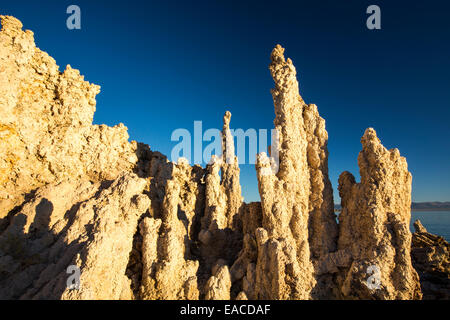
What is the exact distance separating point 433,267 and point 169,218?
1893 centimetres

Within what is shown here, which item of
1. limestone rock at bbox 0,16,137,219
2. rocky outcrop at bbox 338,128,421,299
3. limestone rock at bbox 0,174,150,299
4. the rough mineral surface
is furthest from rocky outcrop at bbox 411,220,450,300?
limestone rock at bbox 0,16,137,219

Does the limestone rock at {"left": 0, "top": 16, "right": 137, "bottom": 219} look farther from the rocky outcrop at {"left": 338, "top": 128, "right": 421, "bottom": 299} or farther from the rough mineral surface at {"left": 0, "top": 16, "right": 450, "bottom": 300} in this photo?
the rocky outcrop at {"left": 338, "top": 128, "right": 421, "bottom": 299}

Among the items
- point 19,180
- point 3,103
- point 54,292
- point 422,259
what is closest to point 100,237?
point 54,292

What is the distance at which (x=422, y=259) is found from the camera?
17.1 m

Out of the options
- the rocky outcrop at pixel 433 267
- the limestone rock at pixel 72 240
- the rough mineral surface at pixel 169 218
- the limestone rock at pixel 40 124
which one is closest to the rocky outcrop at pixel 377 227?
the rough mineral surface at pixel 169 218

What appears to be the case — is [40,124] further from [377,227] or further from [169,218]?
[377,227]

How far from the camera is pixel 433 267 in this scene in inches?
642

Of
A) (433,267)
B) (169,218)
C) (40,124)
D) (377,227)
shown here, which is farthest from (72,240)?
(433,267)

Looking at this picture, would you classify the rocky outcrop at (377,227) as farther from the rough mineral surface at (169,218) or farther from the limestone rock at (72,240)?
the limestone rock at (72,240)

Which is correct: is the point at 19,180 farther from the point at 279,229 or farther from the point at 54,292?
the point at 279,229

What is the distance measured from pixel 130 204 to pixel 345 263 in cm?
1131

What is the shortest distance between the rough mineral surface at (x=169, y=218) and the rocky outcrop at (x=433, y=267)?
8 centimetres

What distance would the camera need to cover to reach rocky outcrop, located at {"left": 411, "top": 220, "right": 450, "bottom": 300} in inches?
579

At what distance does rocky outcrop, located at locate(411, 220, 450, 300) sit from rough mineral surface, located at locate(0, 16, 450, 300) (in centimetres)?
8
